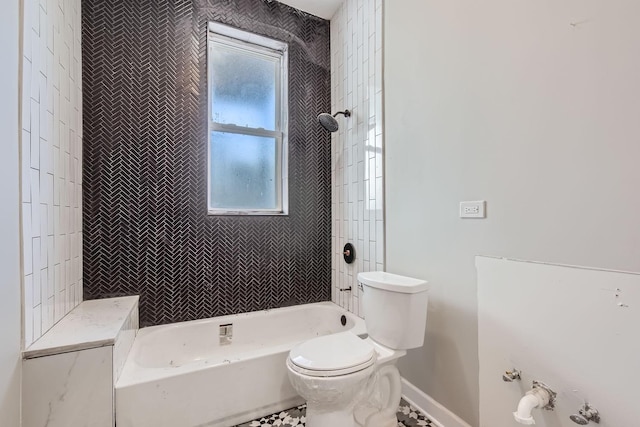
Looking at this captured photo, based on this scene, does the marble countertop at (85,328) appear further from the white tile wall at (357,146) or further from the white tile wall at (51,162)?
the white tile wall at (357,146)

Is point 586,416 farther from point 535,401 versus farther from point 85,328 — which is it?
point 85,328

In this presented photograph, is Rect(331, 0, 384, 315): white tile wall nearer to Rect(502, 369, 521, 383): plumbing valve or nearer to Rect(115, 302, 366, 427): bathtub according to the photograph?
Rect(115, 302, 366, 427): bathtub

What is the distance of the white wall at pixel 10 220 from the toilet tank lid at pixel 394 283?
1452mm

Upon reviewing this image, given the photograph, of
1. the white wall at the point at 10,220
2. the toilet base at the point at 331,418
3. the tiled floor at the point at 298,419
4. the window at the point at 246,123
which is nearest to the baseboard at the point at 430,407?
the tiled floor at the point at 298,419

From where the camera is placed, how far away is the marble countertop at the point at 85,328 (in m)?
1.15

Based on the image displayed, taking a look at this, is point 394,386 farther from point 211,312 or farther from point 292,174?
point 292,174

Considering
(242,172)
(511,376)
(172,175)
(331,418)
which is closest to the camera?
(511,376)

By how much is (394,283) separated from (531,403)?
66cm

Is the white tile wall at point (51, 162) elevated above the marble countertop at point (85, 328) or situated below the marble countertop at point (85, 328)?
above

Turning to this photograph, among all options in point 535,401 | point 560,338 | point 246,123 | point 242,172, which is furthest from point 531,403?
point 246,123

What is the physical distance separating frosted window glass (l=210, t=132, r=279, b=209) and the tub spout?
1.94 meters

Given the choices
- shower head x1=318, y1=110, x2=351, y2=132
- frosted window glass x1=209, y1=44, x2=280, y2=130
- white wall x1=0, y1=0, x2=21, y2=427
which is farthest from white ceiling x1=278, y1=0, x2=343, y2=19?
white wall x1=0, y1=0, x2=21, y2=427

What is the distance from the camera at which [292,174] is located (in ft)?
7.90

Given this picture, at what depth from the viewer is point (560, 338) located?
1.05 m
